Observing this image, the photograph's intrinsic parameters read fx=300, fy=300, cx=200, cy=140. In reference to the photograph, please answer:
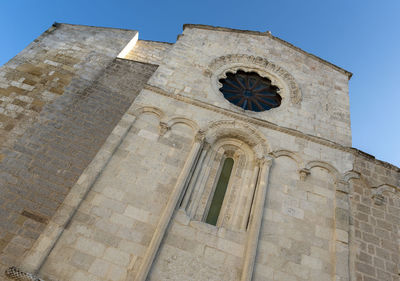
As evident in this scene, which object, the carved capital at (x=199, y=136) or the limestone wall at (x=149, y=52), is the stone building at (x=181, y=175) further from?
the limestone wall at (x=149, y=52)

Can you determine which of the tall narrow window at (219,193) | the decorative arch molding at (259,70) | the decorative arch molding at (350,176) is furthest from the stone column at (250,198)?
the decorative arch molding at (259,70)

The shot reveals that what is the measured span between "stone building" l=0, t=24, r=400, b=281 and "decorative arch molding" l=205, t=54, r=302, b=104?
0.05 m

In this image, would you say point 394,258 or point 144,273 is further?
point 394,258

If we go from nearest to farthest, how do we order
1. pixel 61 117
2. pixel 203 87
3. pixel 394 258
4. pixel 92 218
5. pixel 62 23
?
pixel 92 218
pixel 394 258
pixel 61 117
pixel 203 87
pixel 62 23

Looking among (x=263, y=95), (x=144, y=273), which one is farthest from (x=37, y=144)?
(x=263, y=95)

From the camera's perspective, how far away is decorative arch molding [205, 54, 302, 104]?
8.82 metres

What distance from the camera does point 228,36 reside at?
10312mm

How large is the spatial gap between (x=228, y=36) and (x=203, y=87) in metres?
3.08

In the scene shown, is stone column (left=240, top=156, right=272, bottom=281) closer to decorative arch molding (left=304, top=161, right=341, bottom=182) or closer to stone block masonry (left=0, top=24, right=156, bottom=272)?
decorative arch molding (left=304, top=161, right=341, bottom=182)

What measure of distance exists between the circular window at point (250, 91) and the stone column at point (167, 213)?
8.13ft

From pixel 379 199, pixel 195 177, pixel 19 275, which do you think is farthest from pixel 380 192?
pixel 19 275

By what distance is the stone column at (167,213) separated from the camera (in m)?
4.76

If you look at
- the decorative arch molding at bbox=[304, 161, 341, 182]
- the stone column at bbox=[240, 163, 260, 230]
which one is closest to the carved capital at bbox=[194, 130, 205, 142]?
the stone column at bbox=[240, 163, 260, 230]

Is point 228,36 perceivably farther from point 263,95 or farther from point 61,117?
point 61,117
